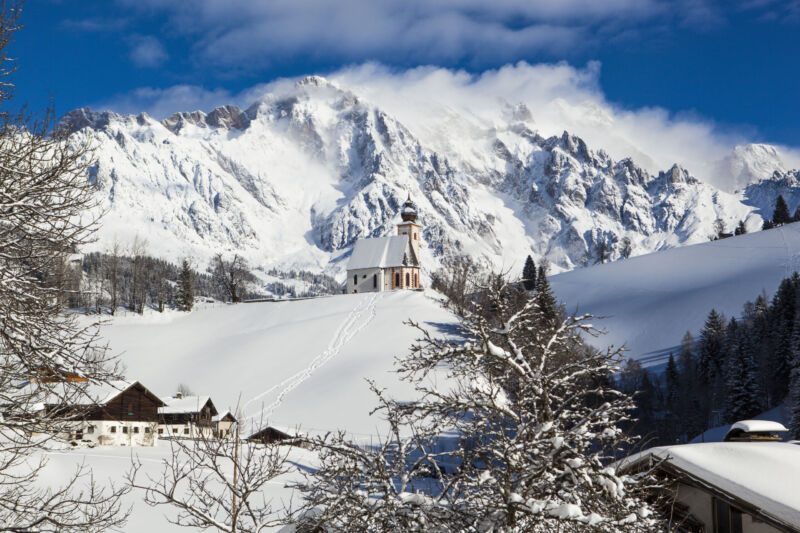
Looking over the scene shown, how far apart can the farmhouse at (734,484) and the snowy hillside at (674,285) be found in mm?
80558

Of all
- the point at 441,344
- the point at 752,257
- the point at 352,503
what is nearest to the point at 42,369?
the point at 352,503

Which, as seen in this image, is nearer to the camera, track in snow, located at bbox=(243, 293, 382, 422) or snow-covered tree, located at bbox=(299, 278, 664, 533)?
snow-covered tree, located at bbox=(299, 278, 664, 533)

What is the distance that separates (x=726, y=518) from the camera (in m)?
11.9

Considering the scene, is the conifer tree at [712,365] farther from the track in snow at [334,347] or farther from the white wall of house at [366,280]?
the white wall of house at [366,280]

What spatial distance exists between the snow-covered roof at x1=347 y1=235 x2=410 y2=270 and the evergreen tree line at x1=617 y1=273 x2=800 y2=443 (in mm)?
40484

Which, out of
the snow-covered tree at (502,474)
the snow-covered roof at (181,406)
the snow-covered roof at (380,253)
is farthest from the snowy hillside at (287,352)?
the snow-covered tree at (502,474)

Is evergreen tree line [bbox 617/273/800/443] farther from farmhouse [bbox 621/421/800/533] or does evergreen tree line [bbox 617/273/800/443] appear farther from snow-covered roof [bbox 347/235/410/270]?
farmhouse [bbox 621/421/800/533]

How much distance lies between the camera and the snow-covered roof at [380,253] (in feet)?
348

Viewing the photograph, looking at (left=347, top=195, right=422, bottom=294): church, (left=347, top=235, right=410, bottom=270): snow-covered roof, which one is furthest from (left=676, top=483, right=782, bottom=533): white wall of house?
(left=347, top=235, right=410, bottom=270): snow-covered roof

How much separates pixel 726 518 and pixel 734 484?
1250 mm

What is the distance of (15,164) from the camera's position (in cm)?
876

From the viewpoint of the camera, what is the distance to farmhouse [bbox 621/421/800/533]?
33.6 ft

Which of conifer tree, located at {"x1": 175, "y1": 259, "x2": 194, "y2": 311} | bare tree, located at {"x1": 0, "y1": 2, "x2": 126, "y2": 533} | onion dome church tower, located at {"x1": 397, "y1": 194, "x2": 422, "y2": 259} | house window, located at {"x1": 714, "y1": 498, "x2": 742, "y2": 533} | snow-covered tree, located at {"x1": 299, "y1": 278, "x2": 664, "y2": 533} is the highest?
onion dome church tower, located at {"x1": 397, "y1": 194, "x2": 422, "y2": 259}

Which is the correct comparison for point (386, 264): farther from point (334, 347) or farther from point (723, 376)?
point (723, 376)
